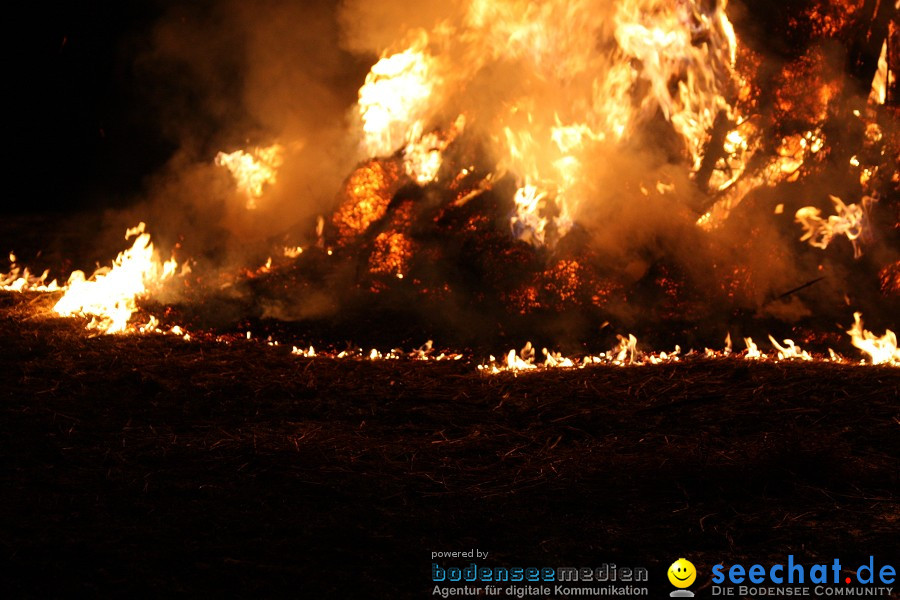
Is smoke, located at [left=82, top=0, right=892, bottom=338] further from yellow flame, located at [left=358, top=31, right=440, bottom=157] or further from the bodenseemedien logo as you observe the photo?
the bodenseemedien logo

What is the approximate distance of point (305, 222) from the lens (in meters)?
8.29

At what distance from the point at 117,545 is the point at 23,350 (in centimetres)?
359

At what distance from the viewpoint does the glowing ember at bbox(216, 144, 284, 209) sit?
9695mm

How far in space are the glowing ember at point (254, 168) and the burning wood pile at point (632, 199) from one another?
2379 millimetres

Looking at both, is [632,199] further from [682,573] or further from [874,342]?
[682,573]

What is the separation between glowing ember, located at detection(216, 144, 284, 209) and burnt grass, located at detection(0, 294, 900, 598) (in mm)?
4804

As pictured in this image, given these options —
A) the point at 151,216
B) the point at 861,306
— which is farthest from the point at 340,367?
the point at 151,216

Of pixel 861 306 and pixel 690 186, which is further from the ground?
pixel 690 186

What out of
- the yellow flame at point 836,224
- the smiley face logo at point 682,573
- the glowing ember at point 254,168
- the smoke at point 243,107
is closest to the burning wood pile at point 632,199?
the yellow flame at point 836,224

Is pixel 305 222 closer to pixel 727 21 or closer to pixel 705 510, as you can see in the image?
pixel 727 21

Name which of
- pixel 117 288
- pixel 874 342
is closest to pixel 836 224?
pixel 874 342

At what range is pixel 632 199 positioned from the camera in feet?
23.0

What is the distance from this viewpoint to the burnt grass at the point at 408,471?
2586 millimetres

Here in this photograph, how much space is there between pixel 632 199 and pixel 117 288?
6053mm
